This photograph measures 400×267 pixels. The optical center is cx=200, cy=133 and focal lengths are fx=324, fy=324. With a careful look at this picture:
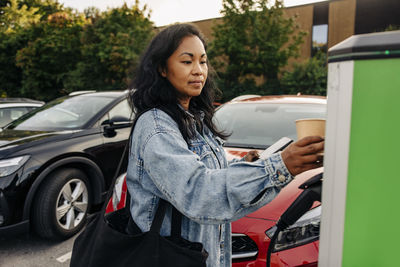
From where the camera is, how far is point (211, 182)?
2.97ft

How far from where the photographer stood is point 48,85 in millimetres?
20562

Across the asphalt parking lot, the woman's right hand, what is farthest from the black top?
the asphalt parking lot

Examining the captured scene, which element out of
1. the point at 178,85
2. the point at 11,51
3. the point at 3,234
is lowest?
the point at 3,234

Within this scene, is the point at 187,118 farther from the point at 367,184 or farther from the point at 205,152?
the point at 367,184

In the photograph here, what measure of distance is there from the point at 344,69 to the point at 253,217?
56.5 inches

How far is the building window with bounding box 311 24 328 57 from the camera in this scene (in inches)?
739

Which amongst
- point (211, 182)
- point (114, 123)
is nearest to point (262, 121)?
point (114, 123)

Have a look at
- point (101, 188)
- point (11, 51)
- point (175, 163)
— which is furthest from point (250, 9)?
point (11, 51)

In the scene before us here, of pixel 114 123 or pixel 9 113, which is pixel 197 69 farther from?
pixel 9 113

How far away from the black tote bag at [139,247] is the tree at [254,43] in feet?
45.0

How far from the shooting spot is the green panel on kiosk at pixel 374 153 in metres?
0.62

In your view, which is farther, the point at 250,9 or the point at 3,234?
the point at 250,9

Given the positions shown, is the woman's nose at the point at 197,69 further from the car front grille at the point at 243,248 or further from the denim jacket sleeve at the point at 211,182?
the car front grille at the point at 243,248

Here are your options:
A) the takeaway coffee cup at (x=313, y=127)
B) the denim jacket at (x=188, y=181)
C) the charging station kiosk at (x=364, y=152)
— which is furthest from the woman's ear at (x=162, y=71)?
the charging station kiosk at (x=364, y=152)
